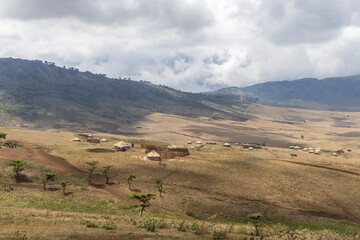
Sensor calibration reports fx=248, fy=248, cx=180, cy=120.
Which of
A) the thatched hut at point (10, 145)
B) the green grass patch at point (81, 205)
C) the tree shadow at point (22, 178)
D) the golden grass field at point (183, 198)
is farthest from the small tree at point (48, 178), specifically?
the thatched hut at point (10, 145)

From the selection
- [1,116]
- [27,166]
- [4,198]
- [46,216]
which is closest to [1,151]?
[27,166]

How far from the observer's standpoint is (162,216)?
34406 millimetres

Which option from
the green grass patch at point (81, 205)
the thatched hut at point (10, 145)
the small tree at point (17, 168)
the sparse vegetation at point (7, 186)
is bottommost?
the green grass patch at point (81, 205)

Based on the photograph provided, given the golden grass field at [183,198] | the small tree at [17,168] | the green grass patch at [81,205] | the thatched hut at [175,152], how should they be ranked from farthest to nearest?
the thatched hut at [175,152] < the small tree at [17,168] < the green grass patch at [81,205] < the golden grass field at [183,198]

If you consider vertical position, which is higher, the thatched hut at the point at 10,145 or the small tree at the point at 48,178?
the thatched hut at the point at 10,145

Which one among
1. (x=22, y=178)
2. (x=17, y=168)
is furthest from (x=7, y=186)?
(x=17, y=168)

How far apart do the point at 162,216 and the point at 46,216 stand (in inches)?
573

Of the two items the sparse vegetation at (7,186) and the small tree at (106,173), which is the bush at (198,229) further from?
the sparse vegetation at (7,186)

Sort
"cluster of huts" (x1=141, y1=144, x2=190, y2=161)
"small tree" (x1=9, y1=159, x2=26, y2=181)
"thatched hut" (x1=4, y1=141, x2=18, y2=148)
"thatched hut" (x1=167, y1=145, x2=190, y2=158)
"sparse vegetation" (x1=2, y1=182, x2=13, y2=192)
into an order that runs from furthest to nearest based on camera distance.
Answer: "thatched hut" (x1=167, y1=145, x2=190, y2=158)
"thatched hut" (x1=4, y1=141, x2=18, y2=148)
"cluster of huts" (x1=141, y1=144, x2=190, y2=161)
"small tree" (x1=9, y1=159, x2=26, y2=181)
"sparse vegetation" (x1=2, y1=182, x2=13, y2=192)

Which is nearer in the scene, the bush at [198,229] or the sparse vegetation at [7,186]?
the bush at [198,229]

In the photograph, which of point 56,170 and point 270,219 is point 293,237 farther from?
point 56,170

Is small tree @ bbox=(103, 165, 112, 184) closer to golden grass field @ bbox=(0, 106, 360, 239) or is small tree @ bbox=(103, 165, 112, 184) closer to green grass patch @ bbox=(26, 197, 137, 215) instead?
golden grass field @ bbox=(0, 106, 360, 239)

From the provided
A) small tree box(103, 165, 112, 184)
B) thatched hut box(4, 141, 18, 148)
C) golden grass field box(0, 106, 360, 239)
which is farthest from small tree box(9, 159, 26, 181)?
A: thatched hut box(4, 141, 18, 148)

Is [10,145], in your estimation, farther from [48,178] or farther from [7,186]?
[48,178]
